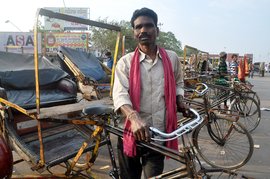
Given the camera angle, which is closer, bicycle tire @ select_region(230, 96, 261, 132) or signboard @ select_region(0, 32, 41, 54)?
bicycle tire @ select_region(230, 96, 261, 132)

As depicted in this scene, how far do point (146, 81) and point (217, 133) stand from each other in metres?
2.46

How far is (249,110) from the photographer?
600 centimetres

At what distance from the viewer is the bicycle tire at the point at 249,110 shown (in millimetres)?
5672

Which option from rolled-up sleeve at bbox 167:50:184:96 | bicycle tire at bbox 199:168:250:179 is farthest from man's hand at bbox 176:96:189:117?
bicycle tire at bbox 199:168:250:179

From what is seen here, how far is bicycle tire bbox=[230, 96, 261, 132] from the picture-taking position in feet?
18.6

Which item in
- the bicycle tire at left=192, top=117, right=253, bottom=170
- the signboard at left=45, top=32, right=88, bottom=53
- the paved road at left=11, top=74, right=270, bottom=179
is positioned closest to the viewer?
the paved road at left=11, top=74, right=270, bottom=179

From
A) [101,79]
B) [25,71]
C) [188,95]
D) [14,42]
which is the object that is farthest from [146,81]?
[14,42]

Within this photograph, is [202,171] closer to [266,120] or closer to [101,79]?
[101,79]

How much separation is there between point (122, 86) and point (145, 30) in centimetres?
41

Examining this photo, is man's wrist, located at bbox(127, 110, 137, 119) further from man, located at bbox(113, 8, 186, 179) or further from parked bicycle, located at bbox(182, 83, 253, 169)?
parked bicycle, located at bbox(182, 83, 253, 169)

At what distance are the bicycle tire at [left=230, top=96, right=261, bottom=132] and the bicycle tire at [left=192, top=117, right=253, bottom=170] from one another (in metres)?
1.34

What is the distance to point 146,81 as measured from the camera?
1.94m

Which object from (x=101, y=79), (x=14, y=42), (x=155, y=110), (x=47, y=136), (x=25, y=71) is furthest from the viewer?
(x=14, y=42)

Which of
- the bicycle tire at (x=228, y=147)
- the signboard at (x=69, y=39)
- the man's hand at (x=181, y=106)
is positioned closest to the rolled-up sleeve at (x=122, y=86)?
the man's hand at (x=181, y=106)
